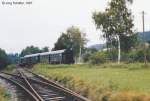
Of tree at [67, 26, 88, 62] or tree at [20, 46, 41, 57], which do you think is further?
tree at [20, 46, 41, 57]

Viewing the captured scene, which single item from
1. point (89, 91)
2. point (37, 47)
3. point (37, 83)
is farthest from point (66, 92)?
point (37, 47)

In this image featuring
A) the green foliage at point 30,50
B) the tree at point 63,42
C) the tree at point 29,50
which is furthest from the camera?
the tree at point 29,50

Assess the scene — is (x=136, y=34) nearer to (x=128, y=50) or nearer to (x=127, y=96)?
(x=128, y=50)

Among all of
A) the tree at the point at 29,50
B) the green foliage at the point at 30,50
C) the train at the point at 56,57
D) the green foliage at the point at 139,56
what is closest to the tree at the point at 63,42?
the green foliage at the point at 30,50

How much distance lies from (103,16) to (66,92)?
56.6 meters

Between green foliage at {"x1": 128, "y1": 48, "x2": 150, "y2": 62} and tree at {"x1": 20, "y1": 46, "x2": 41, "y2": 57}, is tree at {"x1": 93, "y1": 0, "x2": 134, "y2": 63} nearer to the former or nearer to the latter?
green foliage at {"x1": 128, "y1": 48, "x2": 150, "y2": 62}

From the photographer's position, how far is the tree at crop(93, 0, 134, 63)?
247 feet

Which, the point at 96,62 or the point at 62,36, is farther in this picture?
the point at 62,36

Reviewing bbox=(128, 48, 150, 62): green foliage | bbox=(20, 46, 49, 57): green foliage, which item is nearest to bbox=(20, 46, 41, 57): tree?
bbox=(20, 46, 49, 57): green foliage

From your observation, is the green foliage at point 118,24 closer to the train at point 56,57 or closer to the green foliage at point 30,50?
the train at point 56,57

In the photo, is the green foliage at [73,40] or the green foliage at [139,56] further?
the green foliage at [73,40]

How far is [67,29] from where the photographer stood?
12312 centimetres

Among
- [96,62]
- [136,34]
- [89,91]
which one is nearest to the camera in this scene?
[89,91]

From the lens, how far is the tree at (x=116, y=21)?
75.4 meters
